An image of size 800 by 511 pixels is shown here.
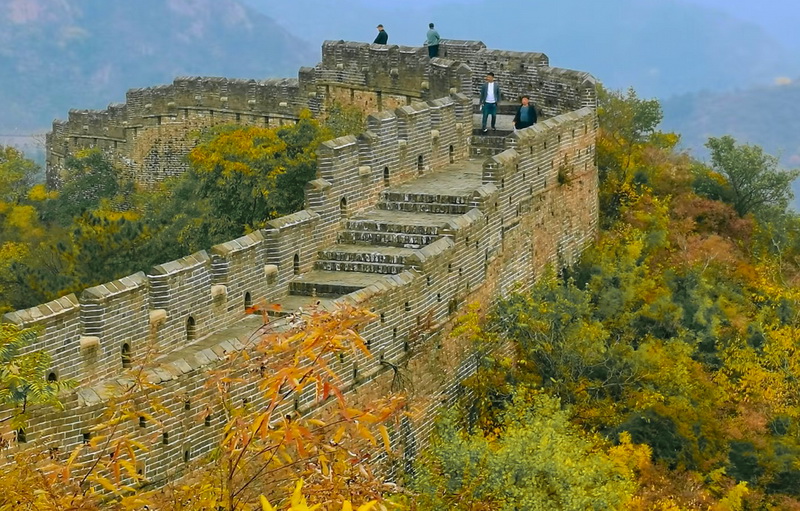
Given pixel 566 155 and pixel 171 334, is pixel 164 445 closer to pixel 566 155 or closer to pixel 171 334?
pixel 171 334

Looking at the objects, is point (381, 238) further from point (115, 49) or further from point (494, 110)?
point (115, 49)

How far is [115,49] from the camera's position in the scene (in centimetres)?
15488

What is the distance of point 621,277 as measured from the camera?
1173 inches

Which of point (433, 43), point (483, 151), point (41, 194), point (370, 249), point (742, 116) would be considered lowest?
point (742, 116)

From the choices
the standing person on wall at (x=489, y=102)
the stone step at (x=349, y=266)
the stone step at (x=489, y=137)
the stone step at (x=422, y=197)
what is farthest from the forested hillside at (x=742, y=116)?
the stone step at (x=349, y=266)

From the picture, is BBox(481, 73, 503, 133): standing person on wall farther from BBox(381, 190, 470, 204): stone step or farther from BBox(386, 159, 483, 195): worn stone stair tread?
BBox(381, 190, 470, 204): stone step

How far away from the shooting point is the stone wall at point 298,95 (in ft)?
113

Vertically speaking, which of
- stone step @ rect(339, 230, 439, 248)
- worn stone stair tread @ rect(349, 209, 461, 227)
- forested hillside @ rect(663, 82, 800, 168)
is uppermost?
worn stone stair tread @ rect(349, 209, 461, 227)

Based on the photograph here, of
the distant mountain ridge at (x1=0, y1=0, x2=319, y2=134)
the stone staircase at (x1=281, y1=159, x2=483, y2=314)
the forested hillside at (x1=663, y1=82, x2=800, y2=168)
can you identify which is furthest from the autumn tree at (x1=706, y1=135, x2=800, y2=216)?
the forested hillside at (x1=663, y1=82, x2=800, y2=168)

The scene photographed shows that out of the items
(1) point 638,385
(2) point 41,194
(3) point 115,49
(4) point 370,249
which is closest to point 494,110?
(4) point 370,249

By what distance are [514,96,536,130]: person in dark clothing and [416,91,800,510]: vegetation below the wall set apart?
2202 mm

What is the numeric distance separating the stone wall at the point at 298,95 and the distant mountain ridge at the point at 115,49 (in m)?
86.7

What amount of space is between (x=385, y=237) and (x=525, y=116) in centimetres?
654

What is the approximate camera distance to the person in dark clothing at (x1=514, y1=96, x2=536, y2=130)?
3216 centimetres
